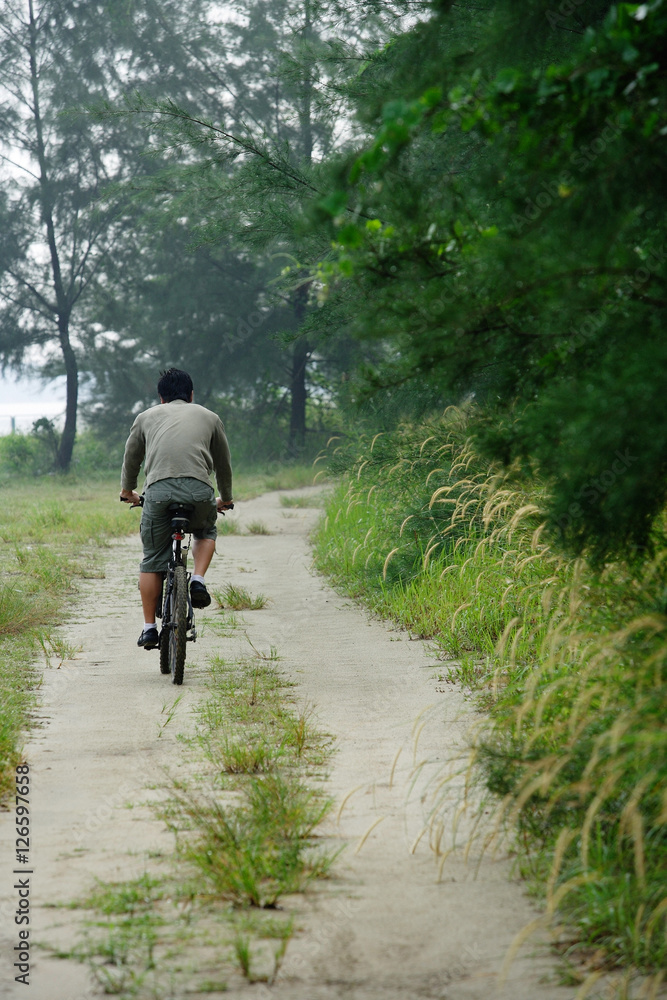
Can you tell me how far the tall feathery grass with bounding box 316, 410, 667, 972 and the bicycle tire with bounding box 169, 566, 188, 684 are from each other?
1536 millimetres

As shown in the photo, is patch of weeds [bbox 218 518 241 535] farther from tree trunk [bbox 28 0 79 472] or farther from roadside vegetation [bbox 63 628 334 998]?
tree trunk [bbox 28 0 79 472]

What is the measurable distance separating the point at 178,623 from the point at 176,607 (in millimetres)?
99

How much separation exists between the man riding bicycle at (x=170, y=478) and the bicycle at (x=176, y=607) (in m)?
0.07

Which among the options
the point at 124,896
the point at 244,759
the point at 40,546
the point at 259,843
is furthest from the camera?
the point at 40,546

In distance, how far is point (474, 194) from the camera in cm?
315

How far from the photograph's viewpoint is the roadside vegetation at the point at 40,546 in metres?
4.97

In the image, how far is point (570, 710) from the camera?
3.30 m

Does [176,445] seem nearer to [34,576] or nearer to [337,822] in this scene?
[337,822]

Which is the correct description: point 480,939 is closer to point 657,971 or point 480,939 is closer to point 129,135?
point 657,971

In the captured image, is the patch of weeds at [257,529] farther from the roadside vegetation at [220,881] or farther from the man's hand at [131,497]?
the roadside vegetation at [220,881]

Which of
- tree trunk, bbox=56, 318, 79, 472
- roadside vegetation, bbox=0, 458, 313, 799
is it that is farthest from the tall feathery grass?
tree trunk, bbox=56, 318, 79, 472

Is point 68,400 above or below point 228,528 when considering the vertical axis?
above

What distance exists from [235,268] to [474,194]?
22.5 metres

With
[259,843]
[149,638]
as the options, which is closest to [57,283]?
[149,638]
